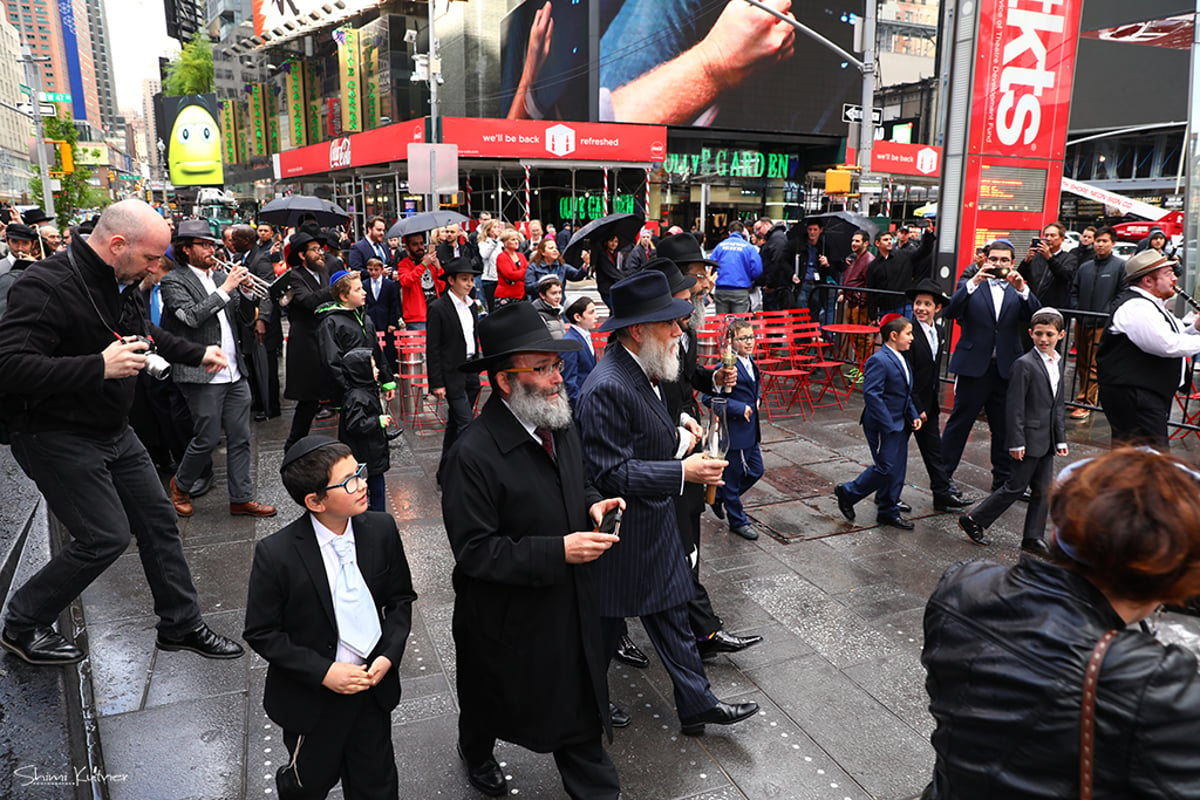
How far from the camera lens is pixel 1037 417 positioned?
586cm

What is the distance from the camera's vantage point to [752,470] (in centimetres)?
632

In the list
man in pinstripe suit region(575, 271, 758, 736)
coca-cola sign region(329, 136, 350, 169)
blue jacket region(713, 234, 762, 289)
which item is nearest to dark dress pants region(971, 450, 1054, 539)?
man in pinstripe suit region(575, 271, 758, 736)

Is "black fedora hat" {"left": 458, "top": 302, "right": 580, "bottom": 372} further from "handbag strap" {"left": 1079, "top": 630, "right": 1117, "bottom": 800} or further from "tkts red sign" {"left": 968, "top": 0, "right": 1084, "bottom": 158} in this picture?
"tkts red sign" {"left": 968, "top": 0, "right": 1084, "bottom": 158}

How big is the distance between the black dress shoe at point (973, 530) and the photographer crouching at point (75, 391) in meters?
5.43

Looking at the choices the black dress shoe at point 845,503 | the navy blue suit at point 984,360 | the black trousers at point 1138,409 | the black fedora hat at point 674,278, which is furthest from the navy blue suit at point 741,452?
the black trousers at point 1138,409

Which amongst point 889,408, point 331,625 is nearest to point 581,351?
point 889,408

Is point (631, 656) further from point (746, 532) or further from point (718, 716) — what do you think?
point (746, 532)

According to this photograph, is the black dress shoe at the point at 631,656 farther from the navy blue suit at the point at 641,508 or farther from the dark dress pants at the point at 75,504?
the dark dress pants at the point at 75,504

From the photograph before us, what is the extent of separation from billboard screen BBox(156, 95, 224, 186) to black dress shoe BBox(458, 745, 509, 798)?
57216 millimetres

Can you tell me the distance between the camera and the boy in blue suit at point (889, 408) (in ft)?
20.5

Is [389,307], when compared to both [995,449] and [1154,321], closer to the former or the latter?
[995,449]

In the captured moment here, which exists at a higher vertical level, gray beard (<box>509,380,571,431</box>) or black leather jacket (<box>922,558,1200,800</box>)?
gray beard (<box>509,380,571,431</box>)

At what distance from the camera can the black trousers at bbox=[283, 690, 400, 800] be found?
2750mm

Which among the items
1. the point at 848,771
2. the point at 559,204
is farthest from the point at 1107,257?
the point at 559,204
